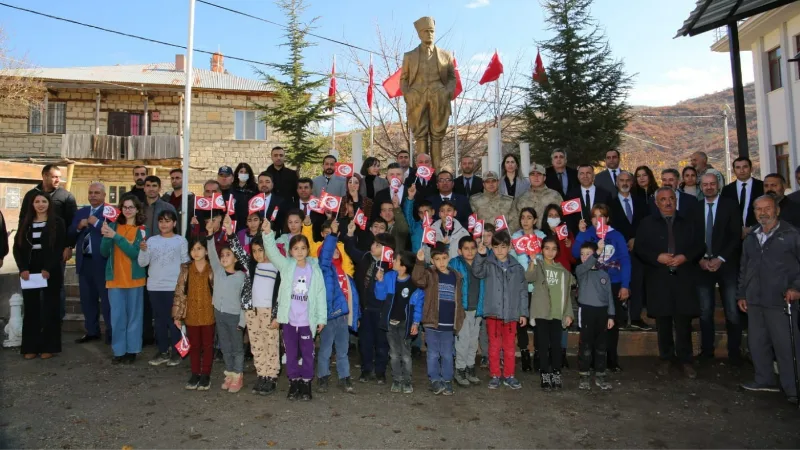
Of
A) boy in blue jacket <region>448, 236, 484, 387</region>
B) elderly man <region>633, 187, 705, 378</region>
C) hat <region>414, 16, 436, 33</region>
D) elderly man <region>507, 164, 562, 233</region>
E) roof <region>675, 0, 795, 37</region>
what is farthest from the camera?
hat <region>414, 16, 436, 33</region>

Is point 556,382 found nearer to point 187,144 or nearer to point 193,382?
point 193,382

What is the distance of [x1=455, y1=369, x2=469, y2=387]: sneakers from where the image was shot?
17.7 ft

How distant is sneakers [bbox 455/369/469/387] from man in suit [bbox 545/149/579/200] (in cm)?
301

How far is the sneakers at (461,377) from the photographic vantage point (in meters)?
5.40

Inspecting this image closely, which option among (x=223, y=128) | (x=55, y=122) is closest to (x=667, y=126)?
(x=223, y=128)

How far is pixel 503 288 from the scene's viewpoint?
545 cm

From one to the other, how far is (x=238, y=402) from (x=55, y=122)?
90.0ft

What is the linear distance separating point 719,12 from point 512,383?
681 cm

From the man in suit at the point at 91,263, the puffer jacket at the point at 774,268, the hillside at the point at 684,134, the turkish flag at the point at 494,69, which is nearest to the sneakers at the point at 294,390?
the man in suit at the point at 91,263

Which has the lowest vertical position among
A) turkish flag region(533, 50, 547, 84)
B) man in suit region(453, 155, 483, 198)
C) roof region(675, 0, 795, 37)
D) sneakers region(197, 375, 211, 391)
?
sneakers region(197, 375, 211, 391)

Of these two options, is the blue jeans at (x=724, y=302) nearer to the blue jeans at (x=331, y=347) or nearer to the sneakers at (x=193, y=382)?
the blue jeans at (x=331, y=347)

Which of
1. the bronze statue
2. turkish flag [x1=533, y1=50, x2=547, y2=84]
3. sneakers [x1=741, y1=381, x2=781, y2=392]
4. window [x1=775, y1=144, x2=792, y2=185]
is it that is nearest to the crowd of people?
sneakers [x1=741, y1=381, x2=781, y2=392]

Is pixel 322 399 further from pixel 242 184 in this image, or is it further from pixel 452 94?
pixel 452 94

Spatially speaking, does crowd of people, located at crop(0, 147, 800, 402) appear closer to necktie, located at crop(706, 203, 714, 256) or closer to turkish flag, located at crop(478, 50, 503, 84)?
necktie, located at crop(706, 203, 714, 256)
